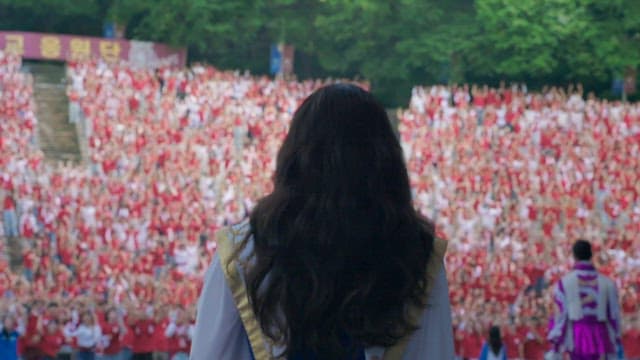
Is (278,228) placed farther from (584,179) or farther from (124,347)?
(584,179)

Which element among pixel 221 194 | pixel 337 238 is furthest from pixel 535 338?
pixel 337 238

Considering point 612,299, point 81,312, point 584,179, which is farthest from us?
point 584,179

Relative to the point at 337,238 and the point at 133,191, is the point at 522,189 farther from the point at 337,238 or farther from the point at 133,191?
the point at 337,238

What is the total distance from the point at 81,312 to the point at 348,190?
27.5ft

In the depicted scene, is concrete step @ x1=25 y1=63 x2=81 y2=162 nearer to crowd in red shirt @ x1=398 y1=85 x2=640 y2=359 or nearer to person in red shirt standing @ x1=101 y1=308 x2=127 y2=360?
person in red shirt standing @ x1=101 y1=308 x2=127 y2=360

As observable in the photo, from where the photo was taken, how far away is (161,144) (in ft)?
34.6

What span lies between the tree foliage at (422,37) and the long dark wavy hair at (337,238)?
28.0 feet

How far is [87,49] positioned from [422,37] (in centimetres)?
279

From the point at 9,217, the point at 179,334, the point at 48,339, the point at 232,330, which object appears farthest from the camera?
the point at 179,334

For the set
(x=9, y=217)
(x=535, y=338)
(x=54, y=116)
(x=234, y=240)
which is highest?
(x=234, y=240)

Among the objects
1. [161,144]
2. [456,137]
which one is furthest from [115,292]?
[456,137]

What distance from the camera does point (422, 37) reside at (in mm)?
10586

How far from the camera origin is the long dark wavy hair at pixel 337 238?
6.27 ft

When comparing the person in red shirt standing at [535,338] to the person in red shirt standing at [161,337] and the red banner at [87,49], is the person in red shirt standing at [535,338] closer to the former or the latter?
the person in red shirt standing at [161,337]
